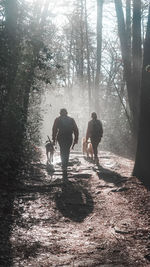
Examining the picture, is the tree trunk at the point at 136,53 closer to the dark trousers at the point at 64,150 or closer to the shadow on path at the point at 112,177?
the shadow on path at the point at 112,177

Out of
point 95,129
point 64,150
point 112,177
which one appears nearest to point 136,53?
point 95,129

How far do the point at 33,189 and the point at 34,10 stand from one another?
1085cm

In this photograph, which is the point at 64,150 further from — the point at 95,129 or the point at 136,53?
the point at 136,53

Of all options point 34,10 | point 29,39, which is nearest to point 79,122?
point 34,10

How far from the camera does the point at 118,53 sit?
32.2 meters

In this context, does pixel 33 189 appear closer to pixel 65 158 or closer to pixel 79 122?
pixel 65 158

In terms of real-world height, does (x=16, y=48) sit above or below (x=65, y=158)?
above

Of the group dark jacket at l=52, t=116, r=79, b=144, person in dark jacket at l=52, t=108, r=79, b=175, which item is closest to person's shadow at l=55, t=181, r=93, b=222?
person in dark jacket at l=52, t=108, r=79, b=175

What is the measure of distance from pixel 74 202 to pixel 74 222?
4.10 ft

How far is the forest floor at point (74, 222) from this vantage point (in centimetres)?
432

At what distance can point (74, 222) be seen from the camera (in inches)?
233

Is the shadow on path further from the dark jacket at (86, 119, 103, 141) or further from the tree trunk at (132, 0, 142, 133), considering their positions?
the tree trunk at (132, 0, 142, 133)

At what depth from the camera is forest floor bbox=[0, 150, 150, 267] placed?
4324mm

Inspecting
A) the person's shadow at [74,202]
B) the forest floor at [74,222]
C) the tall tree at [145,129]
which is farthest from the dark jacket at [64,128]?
the tall tree at [145,129]
